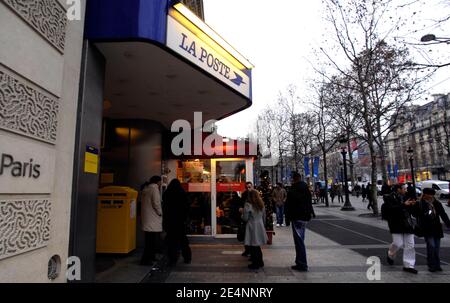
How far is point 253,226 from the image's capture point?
629 cm

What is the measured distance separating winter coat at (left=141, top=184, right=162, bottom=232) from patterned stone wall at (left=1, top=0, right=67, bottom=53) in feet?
12.3

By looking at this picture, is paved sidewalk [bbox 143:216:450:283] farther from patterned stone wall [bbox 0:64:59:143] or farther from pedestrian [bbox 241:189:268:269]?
patterned stone wall [bbox 0:64:59:143]

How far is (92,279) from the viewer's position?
4504mm

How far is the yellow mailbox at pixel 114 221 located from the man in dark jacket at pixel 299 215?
12.7 ft

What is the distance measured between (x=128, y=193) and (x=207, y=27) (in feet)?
14.2

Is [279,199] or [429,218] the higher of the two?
[279,199]

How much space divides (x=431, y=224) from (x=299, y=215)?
2651 mm

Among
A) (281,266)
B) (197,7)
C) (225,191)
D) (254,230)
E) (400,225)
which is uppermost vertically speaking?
(197,7)

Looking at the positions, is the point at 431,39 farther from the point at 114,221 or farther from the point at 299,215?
the point at 114,221

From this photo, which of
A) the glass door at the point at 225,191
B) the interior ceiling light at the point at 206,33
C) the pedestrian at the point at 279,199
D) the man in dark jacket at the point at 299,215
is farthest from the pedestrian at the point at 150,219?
the pedestrian at the point at 279,199

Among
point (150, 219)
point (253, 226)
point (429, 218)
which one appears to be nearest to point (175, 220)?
point (150, 219)

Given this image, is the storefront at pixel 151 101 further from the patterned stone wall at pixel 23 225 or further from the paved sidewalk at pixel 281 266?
the paved sidewalk at pixel 281 266

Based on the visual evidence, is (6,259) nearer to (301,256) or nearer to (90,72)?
(90,72)
